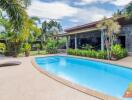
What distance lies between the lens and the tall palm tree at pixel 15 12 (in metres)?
11.8

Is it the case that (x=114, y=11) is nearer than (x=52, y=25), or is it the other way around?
(x=114, y=11)

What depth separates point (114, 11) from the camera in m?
38.8

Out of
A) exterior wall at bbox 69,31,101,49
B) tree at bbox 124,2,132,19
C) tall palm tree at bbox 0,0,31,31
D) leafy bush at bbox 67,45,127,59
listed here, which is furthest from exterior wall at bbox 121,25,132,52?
tall palm tree at bbox 0,0,31,31

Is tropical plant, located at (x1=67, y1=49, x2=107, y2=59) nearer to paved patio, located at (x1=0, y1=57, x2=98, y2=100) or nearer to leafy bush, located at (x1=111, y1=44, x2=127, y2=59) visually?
leafy bush, located at (x1=111, y1=44, x2=127, y2=59)

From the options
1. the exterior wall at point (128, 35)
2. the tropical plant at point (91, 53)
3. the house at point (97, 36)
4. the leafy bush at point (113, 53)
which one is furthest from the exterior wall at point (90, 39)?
the leafy bush at point (113, 53)

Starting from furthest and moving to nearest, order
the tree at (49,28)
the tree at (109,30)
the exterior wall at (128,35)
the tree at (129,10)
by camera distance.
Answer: the tree at (49,28) → the exterior wall at (128,35) → the tree at (109,30) → the tree at (129,10)

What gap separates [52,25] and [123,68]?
30.9 m

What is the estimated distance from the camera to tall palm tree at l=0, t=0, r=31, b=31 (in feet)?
38.8

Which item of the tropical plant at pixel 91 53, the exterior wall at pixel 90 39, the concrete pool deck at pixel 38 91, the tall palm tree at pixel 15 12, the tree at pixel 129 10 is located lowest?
the concrete pool deck at pixel 38 91

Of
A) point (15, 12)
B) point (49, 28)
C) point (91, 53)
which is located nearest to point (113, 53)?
point (91, 53)

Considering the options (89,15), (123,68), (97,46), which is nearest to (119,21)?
(97,46)

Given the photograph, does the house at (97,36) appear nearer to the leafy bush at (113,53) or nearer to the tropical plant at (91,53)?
the tropical plant at (91,53)

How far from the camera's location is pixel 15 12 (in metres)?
11.9

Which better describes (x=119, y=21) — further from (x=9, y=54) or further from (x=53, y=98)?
(x=53, y=98)
